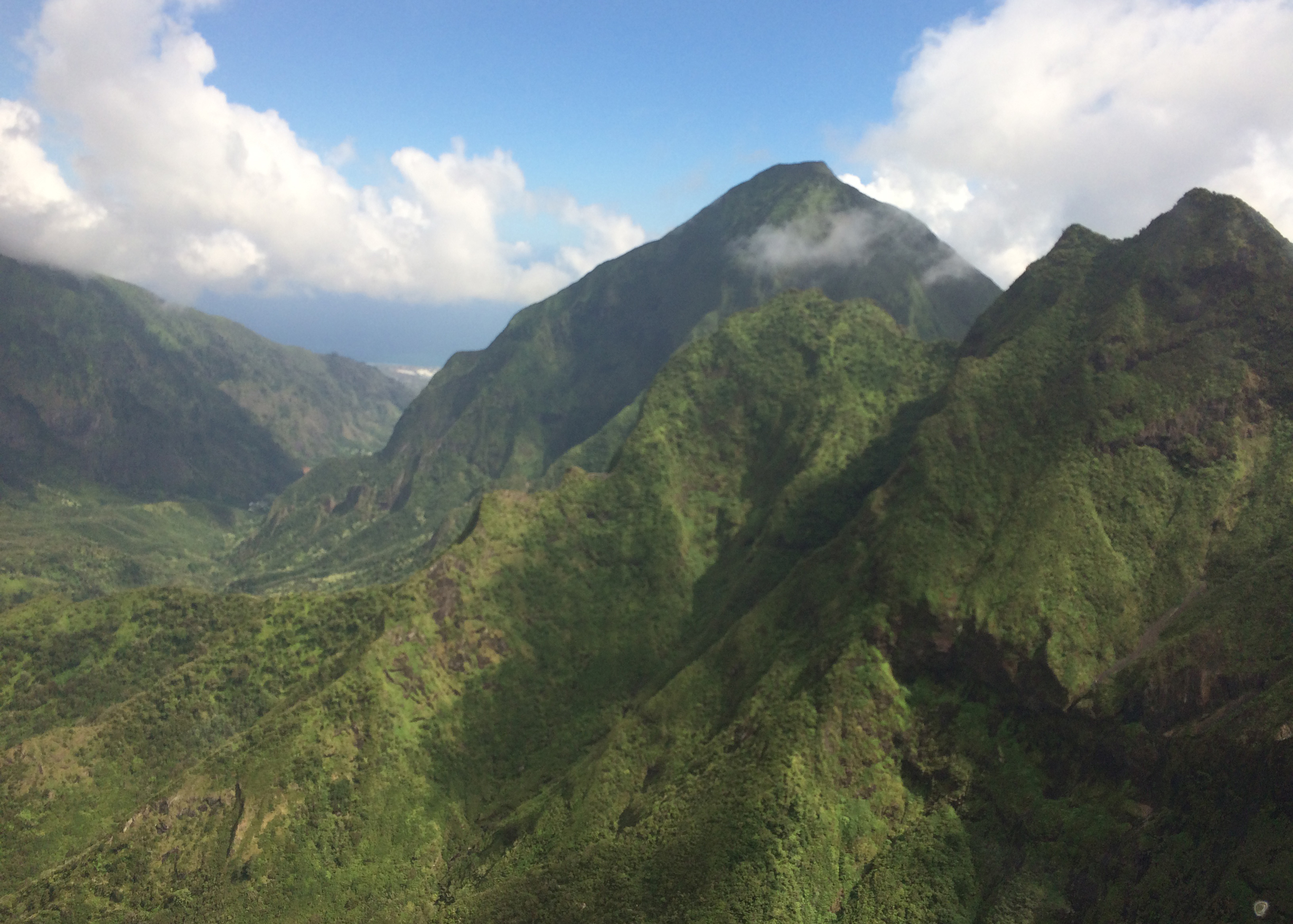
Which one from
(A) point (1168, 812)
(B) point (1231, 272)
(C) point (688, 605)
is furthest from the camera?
(C) point (688, 605)

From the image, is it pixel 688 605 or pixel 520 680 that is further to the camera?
pixel 688 605

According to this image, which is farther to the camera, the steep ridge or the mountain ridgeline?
the steep ridge

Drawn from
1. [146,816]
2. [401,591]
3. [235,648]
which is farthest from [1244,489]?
[235,648]

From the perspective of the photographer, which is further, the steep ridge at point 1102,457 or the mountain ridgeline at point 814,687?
the steep ridge at point 1102,457

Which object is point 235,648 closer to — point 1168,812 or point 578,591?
point 578,591

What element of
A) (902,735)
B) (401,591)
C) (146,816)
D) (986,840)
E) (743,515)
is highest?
(743,515)

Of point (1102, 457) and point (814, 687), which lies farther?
point (1102, 457)

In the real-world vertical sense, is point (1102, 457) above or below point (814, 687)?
above

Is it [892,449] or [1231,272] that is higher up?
[1231,272]
